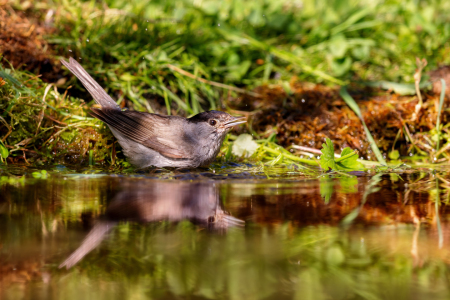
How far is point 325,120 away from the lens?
616 centimetres

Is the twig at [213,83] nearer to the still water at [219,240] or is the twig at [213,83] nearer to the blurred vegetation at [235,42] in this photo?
the blurred vegetation at [235,42]

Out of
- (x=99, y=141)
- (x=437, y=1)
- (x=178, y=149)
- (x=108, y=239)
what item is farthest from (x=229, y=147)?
(x=437, y=1)

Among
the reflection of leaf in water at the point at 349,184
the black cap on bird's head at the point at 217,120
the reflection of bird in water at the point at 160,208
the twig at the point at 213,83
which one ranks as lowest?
the reflection of bird in water at the point at 160,208

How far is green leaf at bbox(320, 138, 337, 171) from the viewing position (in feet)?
15.0

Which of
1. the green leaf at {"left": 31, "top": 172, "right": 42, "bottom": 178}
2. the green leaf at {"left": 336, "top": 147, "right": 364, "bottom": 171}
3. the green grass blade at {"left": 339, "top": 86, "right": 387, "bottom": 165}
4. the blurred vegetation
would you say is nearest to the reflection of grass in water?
the green leaf at {"left": 31, "top": 172, "right": 42, "bottom": 178}

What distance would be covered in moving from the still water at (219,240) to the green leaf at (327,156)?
0.51 m

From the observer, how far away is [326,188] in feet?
13.2

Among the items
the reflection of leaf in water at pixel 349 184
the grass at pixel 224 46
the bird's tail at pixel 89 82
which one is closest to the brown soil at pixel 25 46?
the grass at pixel 224 46

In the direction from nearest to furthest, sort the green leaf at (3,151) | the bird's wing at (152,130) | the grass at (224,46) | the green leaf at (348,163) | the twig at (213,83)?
the green leaf at (3,151) → the green leaf at (348,163) → the bird's wing at (152,130) → the grass at (224,46) → the twig at (213,83)

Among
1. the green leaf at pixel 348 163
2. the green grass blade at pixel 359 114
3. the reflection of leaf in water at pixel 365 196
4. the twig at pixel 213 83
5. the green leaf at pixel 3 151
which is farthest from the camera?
the twig at pixel 213 83

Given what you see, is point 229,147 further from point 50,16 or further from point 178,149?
point 50,16

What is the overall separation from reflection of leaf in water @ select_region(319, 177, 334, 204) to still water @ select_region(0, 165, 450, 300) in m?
0.03

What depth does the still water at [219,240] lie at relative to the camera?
6.82ft

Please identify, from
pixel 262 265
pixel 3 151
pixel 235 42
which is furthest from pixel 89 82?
pixel 262 265
